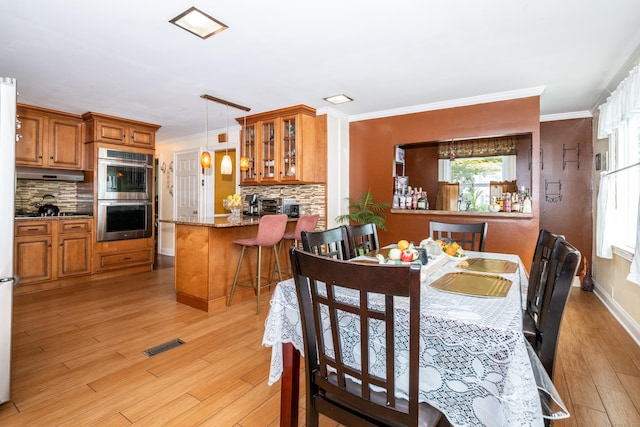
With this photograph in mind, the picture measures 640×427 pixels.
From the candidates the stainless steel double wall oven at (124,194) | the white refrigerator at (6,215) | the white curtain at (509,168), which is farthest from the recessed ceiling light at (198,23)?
the white curtain at (509,168)

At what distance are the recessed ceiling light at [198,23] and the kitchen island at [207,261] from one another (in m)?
1.63

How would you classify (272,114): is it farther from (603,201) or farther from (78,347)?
(603,201)

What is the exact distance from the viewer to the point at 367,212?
454 cm

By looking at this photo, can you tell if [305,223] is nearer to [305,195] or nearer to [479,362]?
[305,195]

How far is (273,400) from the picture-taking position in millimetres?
1910

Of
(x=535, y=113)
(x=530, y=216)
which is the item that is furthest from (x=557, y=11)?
(x=530, y=216)

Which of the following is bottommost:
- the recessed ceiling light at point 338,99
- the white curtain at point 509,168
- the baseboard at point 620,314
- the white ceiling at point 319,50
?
the baseboard at point 620,314

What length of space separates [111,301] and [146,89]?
7.73 feet

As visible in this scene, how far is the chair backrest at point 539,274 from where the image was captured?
5.36 ft

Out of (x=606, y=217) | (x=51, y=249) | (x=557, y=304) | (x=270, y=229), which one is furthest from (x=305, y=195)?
(x=557, y=304)

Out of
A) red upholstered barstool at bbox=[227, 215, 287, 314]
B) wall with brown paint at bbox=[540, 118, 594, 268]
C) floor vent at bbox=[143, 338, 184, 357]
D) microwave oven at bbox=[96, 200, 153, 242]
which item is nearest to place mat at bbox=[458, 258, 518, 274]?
red upholstered barstool at bbox=[227, 215, 287, 314]

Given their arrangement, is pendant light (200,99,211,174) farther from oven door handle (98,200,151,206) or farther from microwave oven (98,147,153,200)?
oven door handle (98,200,151,206)

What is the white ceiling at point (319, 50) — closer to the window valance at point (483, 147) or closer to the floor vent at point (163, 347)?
the window valance at point (483, 147)

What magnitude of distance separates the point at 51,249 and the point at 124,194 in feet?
3.73
